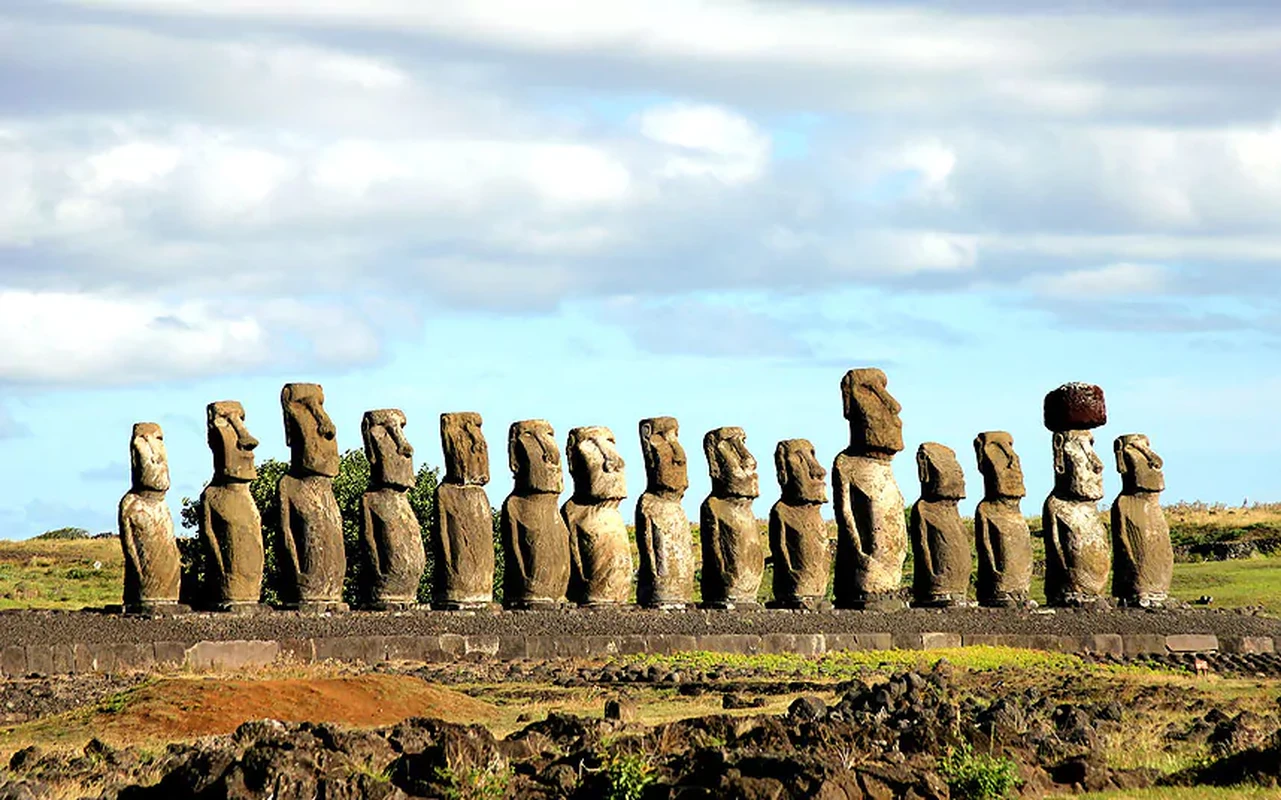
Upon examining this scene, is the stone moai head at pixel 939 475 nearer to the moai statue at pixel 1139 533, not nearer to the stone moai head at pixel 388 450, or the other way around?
the moai statue at pixel 1139 533

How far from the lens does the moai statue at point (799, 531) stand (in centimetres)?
2767

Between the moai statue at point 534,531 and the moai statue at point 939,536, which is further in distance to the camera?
the moai statue at point 939,536

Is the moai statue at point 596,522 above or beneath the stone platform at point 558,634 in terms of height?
above

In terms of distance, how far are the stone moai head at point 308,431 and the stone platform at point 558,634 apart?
185 centimetres

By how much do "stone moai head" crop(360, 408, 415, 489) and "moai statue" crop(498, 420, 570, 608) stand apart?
129 cm

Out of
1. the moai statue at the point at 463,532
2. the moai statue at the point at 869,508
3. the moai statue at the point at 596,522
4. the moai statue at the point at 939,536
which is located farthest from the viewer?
the moai statue at the point at 939,536

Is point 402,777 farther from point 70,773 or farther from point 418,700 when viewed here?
point 418,700

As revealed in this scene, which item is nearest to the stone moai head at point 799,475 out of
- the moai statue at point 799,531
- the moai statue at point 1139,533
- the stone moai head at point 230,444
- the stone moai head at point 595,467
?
the moai statue at point 799,531

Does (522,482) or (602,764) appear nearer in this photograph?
(602,764)

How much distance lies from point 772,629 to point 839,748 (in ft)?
41.7

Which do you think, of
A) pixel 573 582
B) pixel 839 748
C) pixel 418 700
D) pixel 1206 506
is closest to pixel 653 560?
pixel 573 582

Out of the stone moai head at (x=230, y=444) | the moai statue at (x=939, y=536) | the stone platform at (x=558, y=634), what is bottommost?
the stone platform at (x=558, y=634)

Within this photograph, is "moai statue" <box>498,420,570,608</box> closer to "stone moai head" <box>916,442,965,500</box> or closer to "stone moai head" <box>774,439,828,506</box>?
"stone moai head" <box>774,439,828,506</box>

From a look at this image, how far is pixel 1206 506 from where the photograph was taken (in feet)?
191
